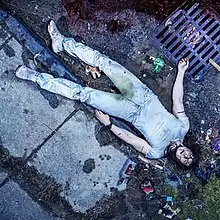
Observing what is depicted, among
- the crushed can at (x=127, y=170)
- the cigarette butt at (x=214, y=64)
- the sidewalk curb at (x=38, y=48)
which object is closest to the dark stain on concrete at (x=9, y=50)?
the sidewalk curb at (x=38, y=48)

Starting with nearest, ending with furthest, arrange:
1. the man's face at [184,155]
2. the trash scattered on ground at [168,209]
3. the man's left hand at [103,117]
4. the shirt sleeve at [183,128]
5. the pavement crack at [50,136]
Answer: the man's face at [184,155] < the shirt sleeve at [183,128] < the man's left hand at [103,117] < the pavement crack at [50,136] < the trash scattered on ground at [168,209]

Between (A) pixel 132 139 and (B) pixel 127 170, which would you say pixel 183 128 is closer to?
(A) pixel 132 139

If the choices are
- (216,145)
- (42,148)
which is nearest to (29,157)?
(42,148)

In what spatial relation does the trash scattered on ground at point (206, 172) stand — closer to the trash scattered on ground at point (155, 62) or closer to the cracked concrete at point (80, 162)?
the cracked concrete at point (80, 162)

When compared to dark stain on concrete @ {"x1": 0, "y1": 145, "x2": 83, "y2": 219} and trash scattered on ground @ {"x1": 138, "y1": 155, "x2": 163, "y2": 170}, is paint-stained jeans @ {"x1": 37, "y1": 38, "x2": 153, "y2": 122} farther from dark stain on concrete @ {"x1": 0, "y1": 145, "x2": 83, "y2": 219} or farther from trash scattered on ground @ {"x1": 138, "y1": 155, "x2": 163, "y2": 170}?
dark stain on concrete @ {"x1": 0, "y1": 145, "x2": 83, "y2": 219}

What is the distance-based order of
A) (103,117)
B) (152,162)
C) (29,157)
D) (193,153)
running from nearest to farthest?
(193,153)
(103,117)
(29,157)
(152,162)

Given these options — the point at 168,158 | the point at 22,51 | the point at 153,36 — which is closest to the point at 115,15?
the point at 153,36
